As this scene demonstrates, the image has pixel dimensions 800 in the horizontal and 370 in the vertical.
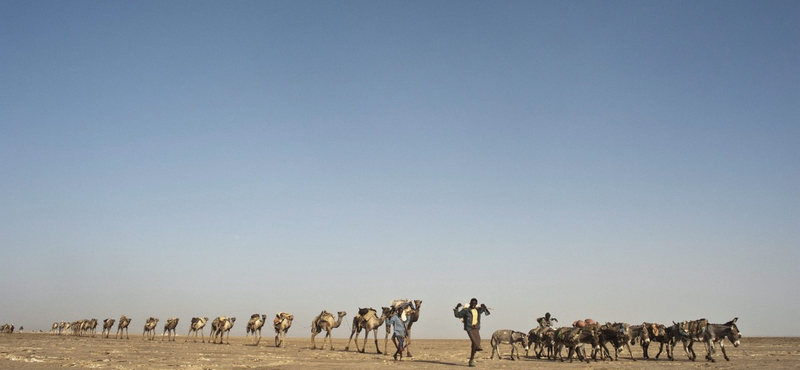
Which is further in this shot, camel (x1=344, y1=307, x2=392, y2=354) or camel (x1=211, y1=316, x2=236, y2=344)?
camel (x1=211, y1=316, x2=236, y2=344)

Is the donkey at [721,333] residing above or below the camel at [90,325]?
above

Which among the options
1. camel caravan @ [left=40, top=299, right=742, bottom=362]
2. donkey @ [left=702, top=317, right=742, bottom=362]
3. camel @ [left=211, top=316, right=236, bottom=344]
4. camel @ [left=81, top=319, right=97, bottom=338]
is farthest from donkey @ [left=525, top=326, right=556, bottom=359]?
camel @ [left=81, top=319, right=97, bottom=338]

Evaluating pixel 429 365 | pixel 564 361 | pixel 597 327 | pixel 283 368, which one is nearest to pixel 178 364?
pixel 283 368

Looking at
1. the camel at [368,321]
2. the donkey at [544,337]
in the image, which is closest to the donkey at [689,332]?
the donkey at [544,337]

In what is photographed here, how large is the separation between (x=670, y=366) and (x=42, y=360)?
25.7 metres

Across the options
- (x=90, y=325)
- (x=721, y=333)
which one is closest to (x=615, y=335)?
(x=721, y=333)

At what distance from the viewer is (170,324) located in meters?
62.8

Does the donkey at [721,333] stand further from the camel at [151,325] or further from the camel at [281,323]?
the camel at [151,325]

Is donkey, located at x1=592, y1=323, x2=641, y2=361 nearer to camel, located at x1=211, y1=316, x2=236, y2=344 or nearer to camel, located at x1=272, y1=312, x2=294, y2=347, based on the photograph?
camel, located at x1=272, y1=312, x2=294, y2=347

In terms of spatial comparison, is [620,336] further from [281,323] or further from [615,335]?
[281,323]

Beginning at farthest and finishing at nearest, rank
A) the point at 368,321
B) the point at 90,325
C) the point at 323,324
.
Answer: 1. the point at 90,325
2. the point at 323,324
3. the point at 368,321

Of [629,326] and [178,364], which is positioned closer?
[178,364]

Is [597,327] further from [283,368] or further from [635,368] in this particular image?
[283,368]

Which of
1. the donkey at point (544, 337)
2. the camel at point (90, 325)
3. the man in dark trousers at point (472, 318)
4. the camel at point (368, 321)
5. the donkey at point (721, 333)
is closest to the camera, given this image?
the man in dark trousers at point (472, 318)
